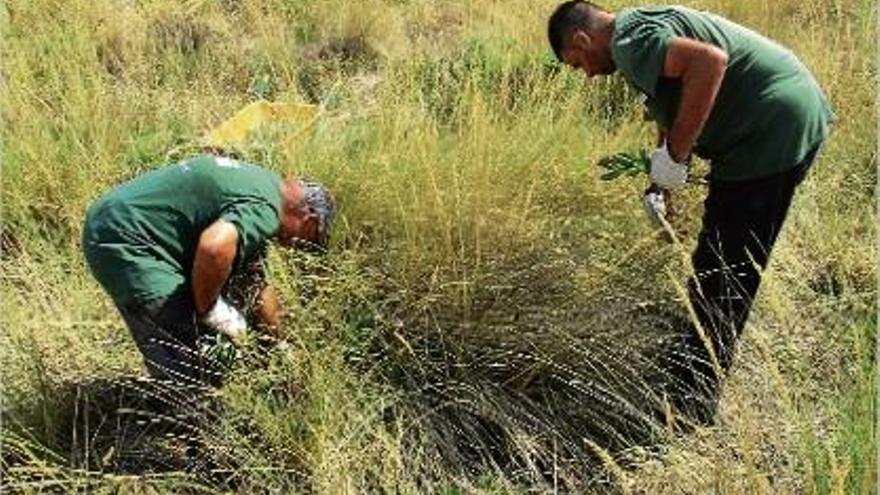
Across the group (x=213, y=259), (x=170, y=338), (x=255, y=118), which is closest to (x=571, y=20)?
(x=213, y=259)

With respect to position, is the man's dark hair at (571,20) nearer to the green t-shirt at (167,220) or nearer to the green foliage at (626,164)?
the green foliage at (626,164)

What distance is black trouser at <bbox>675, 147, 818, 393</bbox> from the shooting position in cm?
312

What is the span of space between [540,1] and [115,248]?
332 cm

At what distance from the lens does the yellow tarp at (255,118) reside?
14.7ft

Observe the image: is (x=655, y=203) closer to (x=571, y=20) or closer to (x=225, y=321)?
(x=571, y=20)

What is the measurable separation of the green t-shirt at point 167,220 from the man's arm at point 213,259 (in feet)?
0.15

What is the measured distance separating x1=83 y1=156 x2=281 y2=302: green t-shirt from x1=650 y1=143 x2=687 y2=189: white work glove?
3.46 ft

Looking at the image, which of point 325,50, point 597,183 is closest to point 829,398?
point 597,183

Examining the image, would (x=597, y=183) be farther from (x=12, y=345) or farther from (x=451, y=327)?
(x=12, y=345)

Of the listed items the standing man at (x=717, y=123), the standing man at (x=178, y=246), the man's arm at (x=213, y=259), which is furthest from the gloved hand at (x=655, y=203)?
the man's arm at (x=213, y=259)

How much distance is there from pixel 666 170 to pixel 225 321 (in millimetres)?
1279

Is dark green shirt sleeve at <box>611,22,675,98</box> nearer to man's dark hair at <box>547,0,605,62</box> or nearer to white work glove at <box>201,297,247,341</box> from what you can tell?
man's dark hair at <box>547,0,605,62</box>

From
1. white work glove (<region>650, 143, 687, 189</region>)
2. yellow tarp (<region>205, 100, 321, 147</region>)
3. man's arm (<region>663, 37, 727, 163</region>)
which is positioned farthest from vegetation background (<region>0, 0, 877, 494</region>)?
man's arm (<region>663, 37, 727, 163</region>)

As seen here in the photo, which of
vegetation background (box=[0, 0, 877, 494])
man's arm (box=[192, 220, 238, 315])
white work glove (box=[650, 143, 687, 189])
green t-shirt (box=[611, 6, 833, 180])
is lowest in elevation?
vegetation background (box=[0, 0, 877, 494])
